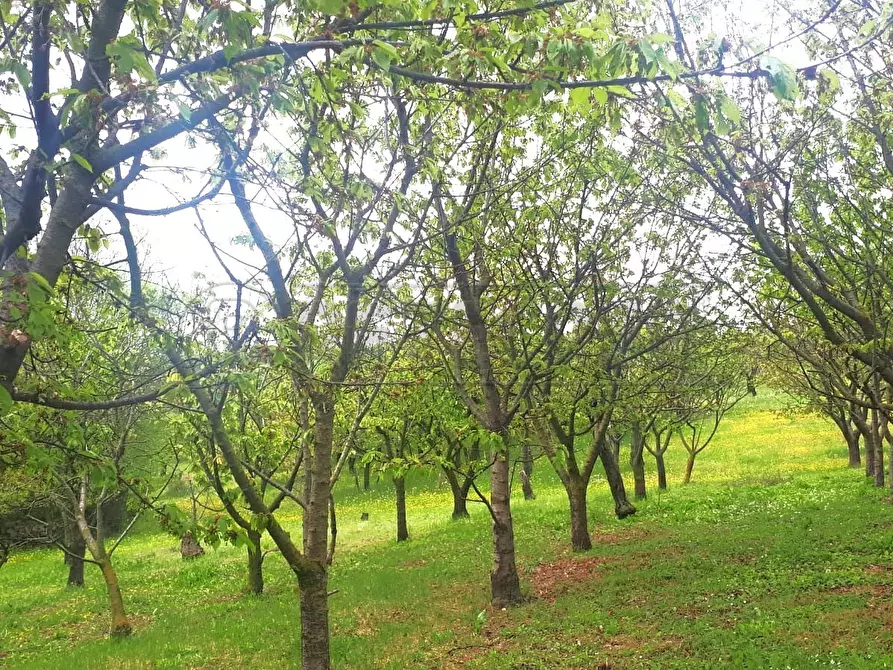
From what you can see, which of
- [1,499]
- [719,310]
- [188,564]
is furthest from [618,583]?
[1,499]

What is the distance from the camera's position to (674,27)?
31.2 feet

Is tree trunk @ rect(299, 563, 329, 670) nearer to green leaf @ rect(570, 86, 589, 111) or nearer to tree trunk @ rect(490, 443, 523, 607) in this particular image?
tree trunk @ rect(490, 443, 523, 607)

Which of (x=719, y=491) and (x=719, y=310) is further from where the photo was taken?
(x=719, y=491)

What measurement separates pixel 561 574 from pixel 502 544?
4.00 m

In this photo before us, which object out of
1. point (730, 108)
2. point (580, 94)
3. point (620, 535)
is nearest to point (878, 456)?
point (620, 535)

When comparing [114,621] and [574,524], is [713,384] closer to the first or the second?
[574,524]

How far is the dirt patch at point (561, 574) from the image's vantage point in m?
15.1

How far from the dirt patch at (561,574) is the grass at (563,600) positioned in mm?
76

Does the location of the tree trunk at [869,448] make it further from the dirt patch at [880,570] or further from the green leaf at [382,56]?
the green leaf at [382,56]

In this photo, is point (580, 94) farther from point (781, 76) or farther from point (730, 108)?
point (781, 76)

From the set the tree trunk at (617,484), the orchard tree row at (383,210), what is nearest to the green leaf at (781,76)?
the orchard tree row at (383,210)

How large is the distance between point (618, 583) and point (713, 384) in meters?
11.4

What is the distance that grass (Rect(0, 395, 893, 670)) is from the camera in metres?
10.3

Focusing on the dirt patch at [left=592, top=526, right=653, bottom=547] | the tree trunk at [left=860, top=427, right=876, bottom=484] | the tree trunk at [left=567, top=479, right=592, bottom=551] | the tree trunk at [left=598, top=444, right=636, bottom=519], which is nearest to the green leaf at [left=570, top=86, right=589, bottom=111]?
the tree trunk at [left=567, top=479, right=592, bottom=551]
